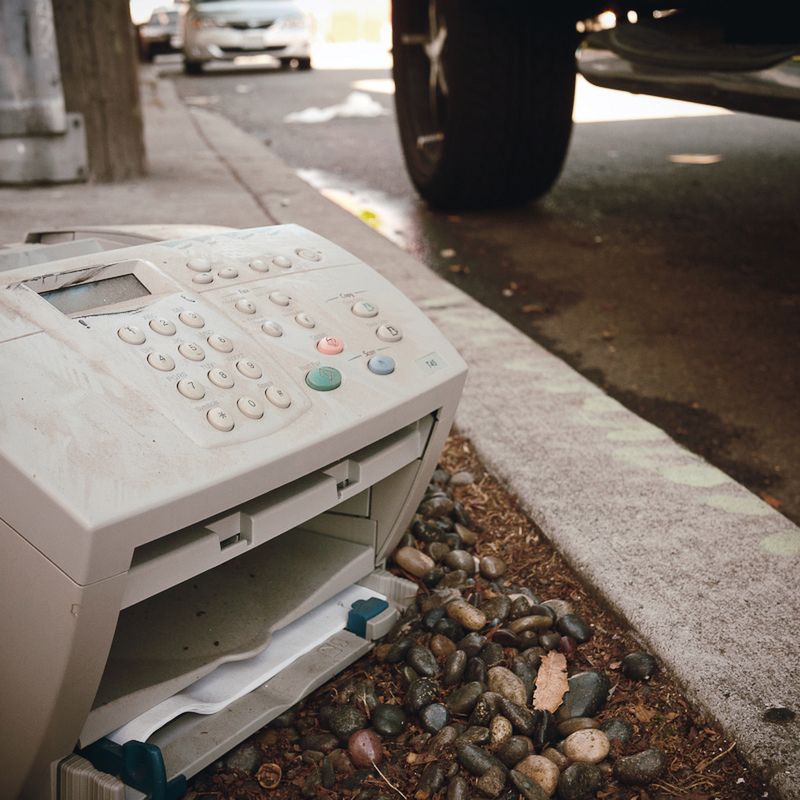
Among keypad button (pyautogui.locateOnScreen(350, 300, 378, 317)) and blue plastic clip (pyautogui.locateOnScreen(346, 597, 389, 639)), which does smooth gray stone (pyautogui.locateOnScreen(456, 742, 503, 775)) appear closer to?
blue plastic clip (pyautogui.locateOnScreen(346, 597, 389, 639))

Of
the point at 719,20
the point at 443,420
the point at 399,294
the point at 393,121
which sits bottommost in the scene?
the point at 393,121

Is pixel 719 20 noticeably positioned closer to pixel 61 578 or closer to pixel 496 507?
pixel 496 507

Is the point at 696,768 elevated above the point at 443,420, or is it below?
below

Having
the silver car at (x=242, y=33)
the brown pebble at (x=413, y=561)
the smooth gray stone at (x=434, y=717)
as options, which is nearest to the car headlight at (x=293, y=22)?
the silver car at (x=242, y=33)

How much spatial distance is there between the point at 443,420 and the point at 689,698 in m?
0.47

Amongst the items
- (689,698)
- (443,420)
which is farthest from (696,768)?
(443,420)

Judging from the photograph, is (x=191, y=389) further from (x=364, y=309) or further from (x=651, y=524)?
(x=651, y=524)

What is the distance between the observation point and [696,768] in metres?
1.11

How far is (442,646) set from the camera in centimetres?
131

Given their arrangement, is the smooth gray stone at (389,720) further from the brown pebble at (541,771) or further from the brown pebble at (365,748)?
the brown pebble at (541,771)

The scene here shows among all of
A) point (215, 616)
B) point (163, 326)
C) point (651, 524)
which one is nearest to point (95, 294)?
point (163, 326)

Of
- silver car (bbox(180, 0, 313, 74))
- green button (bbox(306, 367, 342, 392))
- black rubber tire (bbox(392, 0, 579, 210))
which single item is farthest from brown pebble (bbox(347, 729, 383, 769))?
silver car (bbox(180, 0, 313, 74))

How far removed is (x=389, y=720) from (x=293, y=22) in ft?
33.1

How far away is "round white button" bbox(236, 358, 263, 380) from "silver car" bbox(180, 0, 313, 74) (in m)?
9.80
